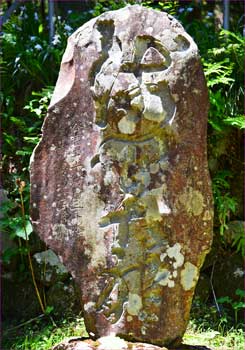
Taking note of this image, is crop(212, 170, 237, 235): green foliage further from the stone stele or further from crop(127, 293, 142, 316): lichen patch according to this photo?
crop(127, 293, 142, 316): lichen patch

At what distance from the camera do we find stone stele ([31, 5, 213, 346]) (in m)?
3.27

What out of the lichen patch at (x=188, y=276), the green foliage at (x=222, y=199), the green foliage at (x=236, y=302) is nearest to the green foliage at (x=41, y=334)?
the green foliage at (x=236, y=302)

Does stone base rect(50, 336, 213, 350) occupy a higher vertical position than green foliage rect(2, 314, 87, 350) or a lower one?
higher

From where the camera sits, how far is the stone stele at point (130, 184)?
129 inches

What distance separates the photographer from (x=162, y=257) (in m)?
3.28

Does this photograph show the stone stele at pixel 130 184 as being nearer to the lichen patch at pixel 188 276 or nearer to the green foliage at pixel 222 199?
the lichen patch at pixel 188 276

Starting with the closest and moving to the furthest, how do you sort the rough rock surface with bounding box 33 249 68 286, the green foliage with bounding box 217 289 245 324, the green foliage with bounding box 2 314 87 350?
the green foliage with bounding box 2 314 87 350, the green foliage with bounding box 217 289 245 324, the rough rock surface with bounding box 33 249 68 286

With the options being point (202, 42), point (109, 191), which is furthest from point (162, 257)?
point (202, 42)

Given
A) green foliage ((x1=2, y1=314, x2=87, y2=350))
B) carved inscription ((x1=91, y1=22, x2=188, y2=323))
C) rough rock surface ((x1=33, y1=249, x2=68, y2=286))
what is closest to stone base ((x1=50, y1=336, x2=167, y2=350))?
carved inscription ((x1=91, y1=22, x2=188, y2=323))

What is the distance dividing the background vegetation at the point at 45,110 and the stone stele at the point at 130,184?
140 cm

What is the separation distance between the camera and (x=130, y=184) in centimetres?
329

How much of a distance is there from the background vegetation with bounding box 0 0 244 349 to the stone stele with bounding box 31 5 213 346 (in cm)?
140

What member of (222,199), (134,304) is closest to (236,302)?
(222,199)

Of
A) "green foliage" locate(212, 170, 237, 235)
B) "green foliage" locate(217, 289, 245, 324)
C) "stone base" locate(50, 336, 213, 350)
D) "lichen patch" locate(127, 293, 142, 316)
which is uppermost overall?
"green foliage" locate(212, 170, 237, 235)
